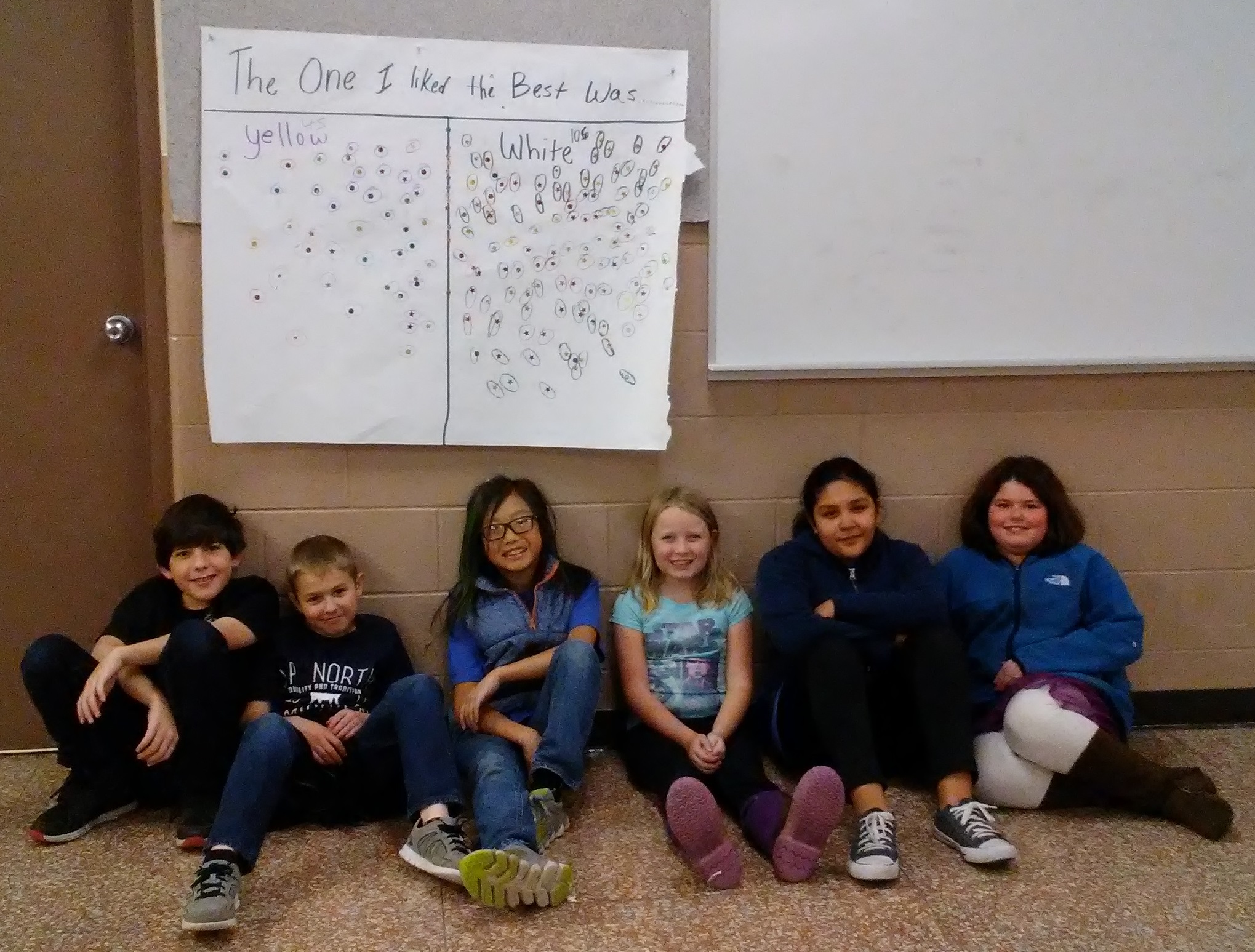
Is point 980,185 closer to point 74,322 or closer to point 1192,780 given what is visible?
point 1192,780

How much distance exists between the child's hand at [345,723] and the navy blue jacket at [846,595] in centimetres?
84

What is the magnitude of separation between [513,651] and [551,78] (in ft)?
3.91

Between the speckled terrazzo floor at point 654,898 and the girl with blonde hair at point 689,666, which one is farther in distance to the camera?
the girl with blonde hair at point 689,666

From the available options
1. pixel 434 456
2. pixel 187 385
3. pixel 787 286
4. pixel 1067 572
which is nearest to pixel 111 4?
pixel 187 385

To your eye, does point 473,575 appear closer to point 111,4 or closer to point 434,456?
point 434,456

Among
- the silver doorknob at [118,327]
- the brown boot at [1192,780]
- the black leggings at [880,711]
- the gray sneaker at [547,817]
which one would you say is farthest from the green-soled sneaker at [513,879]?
the silver doorknob at [118,327]

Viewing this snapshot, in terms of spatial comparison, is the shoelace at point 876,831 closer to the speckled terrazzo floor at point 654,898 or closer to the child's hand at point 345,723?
the speckled terrazzo floor at point 654,898

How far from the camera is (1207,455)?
239 cm

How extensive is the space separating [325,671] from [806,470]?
3.69 feet

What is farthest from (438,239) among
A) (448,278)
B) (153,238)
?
(153,238)

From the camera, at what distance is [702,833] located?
173 cm

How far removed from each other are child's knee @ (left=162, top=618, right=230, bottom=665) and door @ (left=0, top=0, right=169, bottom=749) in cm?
40

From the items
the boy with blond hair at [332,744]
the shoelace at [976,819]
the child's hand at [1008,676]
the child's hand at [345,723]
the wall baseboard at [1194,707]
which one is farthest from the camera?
the wall baseboard at [1194,707]

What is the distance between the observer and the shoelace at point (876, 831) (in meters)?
1.78
